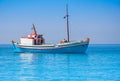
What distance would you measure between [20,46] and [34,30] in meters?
4.26

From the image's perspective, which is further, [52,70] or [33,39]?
[33,39]

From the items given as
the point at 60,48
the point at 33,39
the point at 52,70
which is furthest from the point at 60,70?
the point at 33,39

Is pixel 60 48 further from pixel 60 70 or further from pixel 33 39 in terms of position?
pixel 60 70

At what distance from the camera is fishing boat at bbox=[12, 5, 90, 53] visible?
5331cm

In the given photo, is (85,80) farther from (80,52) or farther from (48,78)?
(80,52)

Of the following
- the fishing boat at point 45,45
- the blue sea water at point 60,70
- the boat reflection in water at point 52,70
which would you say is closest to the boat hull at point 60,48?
the fishing boat at point 45,45

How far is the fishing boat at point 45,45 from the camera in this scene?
175 ft

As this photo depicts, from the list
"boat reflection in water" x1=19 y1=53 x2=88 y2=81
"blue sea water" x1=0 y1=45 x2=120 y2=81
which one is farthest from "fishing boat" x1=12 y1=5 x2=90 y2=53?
"boat reflection in water" x1=19 y1=53 x2=88 y2=81

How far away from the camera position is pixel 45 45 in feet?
181

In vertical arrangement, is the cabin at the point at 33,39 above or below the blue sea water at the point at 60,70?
above

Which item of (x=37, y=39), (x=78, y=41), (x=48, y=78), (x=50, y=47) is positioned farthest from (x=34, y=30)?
(x=48, y=78)

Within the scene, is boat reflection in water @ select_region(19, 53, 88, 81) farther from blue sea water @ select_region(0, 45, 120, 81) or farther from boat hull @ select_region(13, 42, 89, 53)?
boat hull @ select_region(13, 42, 89, 53)

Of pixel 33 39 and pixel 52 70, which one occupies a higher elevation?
pixel 33 39

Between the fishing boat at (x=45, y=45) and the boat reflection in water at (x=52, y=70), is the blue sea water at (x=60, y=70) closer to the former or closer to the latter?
the boat reflection in water at (x=52, y=70)
